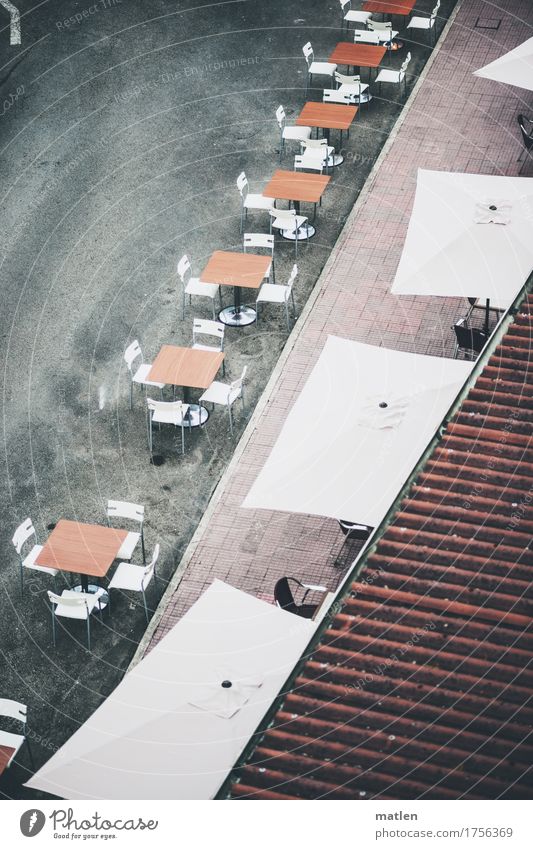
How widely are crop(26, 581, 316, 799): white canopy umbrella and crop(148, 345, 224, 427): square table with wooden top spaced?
5.00m

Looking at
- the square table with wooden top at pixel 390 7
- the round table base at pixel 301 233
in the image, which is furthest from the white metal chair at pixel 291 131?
the square table with wooden top at pixel 390 7

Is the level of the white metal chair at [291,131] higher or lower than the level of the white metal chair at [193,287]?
higher

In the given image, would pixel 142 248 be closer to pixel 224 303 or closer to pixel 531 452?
pixel 224 303

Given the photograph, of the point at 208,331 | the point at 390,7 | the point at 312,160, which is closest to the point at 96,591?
the point at 208,331

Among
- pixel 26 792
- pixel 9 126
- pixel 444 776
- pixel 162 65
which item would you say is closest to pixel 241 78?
pixel 162 65

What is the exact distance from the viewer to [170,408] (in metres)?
17.3

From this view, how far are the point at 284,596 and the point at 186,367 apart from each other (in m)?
4.27

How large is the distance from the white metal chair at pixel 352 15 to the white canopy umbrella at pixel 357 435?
1256 centimetres

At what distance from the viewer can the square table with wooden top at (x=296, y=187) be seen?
1997 cm

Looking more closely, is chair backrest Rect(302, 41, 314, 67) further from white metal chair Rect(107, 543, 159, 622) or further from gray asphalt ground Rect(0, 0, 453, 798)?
white metal chair Rect(107, 543, 159, 622)

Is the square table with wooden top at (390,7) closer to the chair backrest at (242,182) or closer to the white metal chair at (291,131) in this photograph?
the white metal chair at (291,131)

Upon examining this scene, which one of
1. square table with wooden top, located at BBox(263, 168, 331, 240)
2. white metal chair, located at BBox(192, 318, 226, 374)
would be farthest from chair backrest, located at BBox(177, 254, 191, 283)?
square table with wooden top, located at BBox(263, 168, 331, 240)

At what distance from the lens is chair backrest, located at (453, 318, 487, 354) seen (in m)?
17.6

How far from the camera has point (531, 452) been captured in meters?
Result: 12.2
